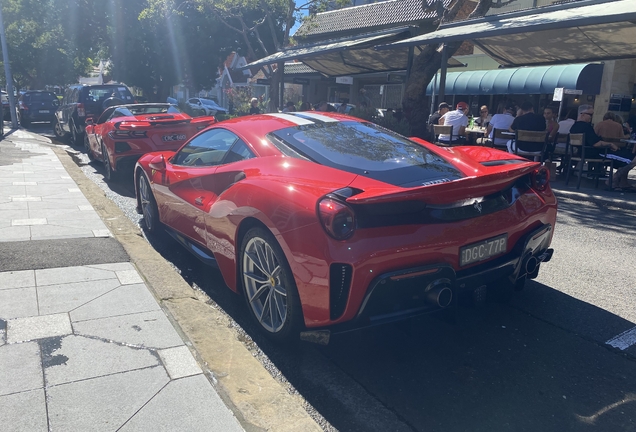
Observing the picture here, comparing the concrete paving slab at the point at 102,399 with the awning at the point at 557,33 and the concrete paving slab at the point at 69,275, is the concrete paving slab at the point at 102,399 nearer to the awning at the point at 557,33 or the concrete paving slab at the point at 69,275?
the concrete paving slab at the point at 69,275

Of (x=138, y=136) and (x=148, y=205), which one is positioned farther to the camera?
(x=138, y=136)

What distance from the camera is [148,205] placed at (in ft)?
19.5

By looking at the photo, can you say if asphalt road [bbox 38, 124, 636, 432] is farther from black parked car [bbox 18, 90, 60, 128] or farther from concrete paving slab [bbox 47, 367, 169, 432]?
black parked car [bbox 18, 90, 60, 128]

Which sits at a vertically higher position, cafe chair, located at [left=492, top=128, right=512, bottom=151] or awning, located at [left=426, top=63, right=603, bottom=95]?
awning, located at [left=426, top=63, right=603, bottom=95]

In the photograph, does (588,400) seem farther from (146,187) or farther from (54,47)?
(54,47)

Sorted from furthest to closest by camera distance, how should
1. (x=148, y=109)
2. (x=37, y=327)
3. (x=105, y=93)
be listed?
(x=105, y=93) < (x=148, y=109) < (x=37, y=327)

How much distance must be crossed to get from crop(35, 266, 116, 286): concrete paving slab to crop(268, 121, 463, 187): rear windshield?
5.92 ft

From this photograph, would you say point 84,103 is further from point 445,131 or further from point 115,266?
point 115,266

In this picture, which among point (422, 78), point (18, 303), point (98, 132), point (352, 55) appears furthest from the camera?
point (352, 55)

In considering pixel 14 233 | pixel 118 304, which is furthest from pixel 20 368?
pixel 14 233

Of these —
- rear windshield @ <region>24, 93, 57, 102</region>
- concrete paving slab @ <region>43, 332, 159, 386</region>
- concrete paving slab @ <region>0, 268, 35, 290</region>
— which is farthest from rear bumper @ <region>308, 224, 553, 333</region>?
rear windshield @ <region>24, 93, 57, 102</region>

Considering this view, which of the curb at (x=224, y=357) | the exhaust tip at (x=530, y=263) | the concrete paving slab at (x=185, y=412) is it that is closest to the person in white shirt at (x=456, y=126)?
the curb at (x=224, y=357)

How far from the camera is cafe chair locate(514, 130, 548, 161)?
991 centimetres

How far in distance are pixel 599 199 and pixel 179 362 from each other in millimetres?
7905
